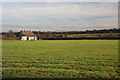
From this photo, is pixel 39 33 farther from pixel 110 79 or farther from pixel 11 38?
pixel 110 79

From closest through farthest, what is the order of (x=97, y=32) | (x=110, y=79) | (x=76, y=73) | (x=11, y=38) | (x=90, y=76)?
(x=110, y=79)
(x=90, y=76)
(x=76, y=73)
(x=11, y=38)
(x=97, y=32)

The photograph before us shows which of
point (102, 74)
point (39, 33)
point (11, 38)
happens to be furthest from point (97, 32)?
point (102, 74)

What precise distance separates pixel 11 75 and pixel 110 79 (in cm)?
419

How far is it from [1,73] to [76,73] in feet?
11.4

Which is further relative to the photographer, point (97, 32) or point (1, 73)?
point (97, 32)

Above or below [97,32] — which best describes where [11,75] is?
below

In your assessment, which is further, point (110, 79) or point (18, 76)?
point (18, 76)

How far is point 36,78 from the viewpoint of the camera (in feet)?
18.2

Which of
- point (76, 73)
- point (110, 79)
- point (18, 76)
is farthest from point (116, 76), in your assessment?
point (18, 76)

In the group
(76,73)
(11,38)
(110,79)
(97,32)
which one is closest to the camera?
(110,79)

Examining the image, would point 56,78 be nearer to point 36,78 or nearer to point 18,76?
point 36,78

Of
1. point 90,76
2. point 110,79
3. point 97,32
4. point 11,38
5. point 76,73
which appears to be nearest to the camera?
point 110,79

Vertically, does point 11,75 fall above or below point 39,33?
below

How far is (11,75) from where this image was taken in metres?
5.93
